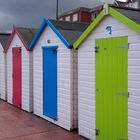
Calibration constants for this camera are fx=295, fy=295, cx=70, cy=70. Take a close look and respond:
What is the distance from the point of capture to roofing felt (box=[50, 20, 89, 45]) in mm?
7439

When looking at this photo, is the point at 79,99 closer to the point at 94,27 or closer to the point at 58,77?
the point at 58,77

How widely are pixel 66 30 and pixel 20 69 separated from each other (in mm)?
3068

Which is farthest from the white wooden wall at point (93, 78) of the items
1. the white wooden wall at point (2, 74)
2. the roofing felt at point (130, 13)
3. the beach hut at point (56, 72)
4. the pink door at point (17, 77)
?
the white wooden wall at point (2, 74)

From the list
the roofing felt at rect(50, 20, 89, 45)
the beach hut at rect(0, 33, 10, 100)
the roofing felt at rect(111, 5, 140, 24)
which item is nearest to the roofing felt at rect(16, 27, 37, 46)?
the roofing felt at rect(50, 20, 89, 45)

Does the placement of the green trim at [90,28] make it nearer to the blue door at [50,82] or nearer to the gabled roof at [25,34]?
the blue door at [50,82]

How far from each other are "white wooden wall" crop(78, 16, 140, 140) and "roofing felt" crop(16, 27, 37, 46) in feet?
10.7

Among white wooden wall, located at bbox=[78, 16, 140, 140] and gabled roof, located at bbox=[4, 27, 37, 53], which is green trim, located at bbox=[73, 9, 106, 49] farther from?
gabled roof, located at bbox=[4, 27, 37, 53]

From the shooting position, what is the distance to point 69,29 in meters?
8.10

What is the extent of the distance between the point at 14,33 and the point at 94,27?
16.2ft

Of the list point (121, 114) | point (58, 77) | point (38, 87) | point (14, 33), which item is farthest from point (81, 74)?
point (14, 33)

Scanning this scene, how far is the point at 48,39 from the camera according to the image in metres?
8.29

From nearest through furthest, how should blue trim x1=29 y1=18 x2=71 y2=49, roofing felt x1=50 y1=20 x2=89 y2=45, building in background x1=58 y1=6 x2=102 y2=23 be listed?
blue trim x1=29 y1=18 x2=71 y2=49 → roofing felt x1=50 y1=20 x2=89 y2=45 → building in background x1=58 y1=6 x2=102 y2=23

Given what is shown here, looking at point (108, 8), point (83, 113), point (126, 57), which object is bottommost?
point (83, 113)

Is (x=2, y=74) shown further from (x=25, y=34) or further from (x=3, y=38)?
(x=25, y=34)
